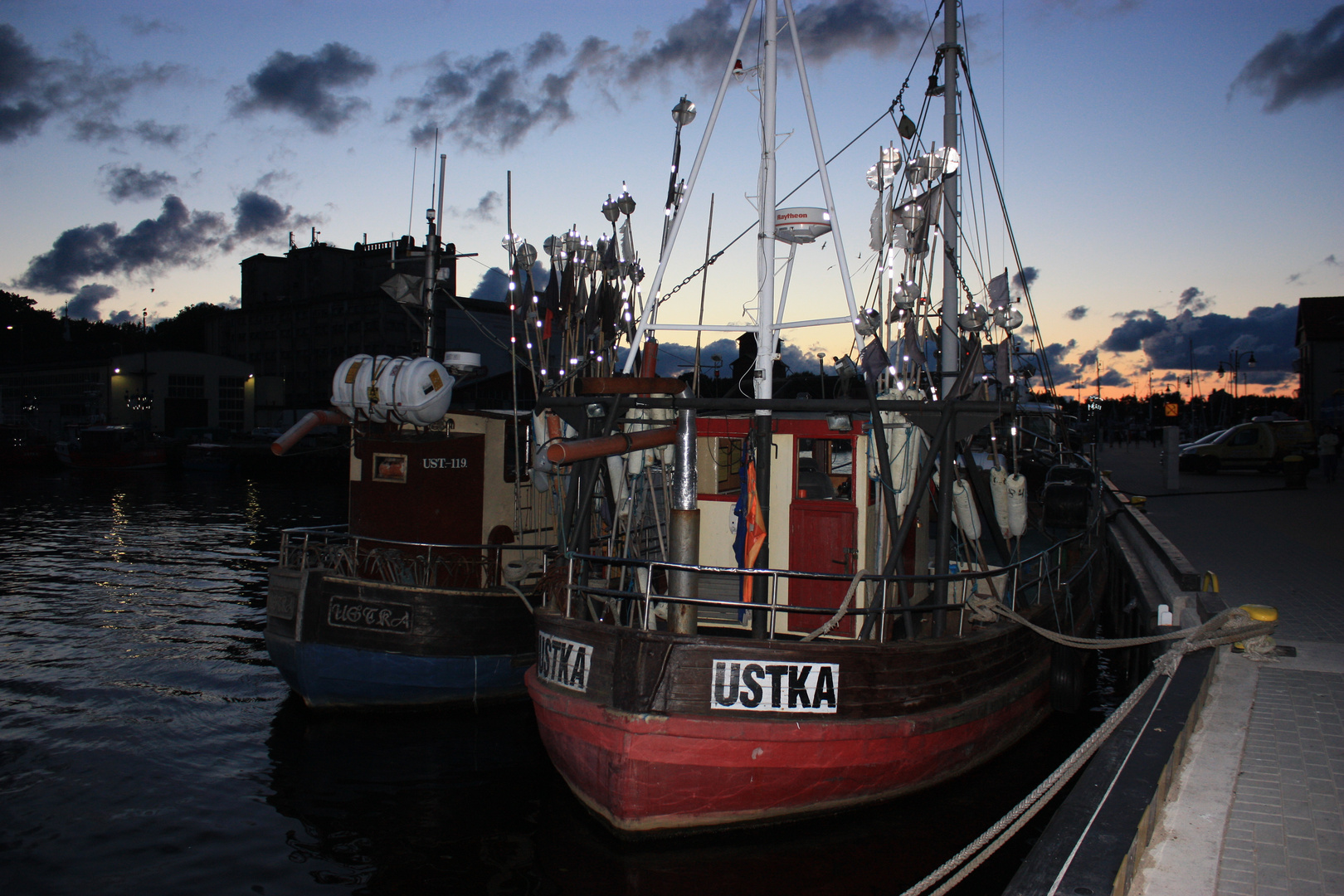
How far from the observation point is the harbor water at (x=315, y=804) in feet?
23.1

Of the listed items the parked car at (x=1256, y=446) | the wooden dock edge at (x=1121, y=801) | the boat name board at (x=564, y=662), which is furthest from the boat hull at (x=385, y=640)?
the parked car at (x=1256, y=446)

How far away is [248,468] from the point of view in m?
54.2

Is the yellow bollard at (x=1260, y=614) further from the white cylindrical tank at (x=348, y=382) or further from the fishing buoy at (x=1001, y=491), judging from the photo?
the white cylindrical tank at (x=348, y=382)

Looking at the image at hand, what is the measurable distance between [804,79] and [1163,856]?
289 inches

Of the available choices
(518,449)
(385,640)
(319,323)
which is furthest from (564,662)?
(319,323)

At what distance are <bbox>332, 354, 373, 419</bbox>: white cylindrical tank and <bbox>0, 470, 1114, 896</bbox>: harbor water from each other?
12.7 ft

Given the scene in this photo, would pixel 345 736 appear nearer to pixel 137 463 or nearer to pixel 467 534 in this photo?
pixel 467 534

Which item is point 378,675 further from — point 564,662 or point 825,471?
point 825,471

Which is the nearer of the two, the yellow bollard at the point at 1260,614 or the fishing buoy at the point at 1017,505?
the yellow bollard at the point at 1260,614

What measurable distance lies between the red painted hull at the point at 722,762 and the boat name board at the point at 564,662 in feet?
0.37

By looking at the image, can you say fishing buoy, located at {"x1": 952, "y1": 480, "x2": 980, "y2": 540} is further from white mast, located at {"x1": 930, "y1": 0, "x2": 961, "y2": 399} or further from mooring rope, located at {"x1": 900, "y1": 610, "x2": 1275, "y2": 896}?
white mast, located at {"x1": 930, "y1": 0, "x2": 961, "y2": 399}

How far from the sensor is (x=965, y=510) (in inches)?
360

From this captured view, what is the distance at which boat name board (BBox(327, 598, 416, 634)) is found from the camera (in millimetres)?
10352

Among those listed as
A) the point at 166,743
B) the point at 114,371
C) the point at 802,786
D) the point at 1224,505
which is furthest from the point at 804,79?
the point at 114,371
